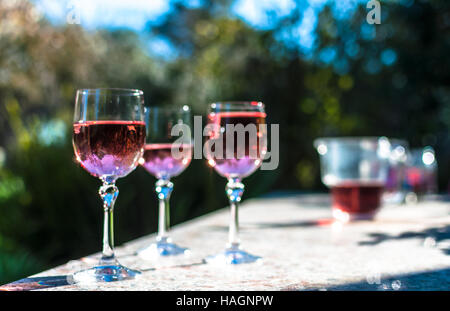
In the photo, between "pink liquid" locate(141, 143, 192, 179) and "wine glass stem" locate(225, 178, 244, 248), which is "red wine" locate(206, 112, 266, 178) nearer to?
"wine glass stem" locate(225, 178, 244, 248)

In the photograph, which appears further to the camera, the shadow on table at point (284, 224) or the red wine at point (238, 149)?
the shadow on table at point (284, 224)

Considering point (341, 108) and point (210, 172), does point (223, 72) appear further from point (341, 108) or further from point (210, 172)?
point (210, 172)

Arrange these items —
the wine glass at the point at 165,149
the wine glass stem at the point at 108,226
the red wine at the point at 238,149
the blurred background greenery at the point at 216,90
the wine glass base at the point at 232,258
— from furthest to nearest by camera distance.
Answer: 1. the blurred background greenery at the point at 216,90
2. the wine glass at the point at 165,149
3. the red wine at the point at 238,149
4. the wine glass base at the point at 232,258
5. the wine glass stem at the point at 108,226

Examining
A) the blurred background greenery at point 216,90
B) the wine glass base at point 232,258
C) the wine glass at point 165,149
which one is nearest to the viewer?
the wine glass base at point 232,258

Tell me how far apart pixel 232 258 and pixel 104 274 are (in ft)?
1.26

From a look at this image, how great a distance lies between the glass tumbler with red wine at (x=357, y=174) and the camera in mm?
2277

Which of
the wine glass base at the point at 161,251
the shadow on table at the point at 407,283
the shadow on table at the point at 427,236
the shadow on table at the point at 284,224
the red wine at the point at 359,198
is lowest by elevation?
the shadow on table at the point at 284,224

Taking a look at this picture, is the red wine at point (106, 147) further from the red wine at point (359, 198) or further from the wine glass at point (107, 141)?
the red wine at point (359, 198)

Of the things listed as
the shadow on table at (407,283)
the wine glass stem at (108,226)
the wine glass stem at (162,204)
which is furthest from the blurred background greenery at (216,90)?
the shadow on table at (407,283)

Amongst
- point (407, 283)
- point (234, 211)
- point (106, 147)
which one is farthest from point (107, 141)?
point (407, 283)

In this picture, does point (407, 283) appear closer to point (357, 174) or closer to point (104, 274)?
point (104, 274)

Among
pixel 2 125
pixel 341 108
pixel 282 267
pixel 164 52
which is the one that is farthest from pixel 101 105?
pixel 164 52

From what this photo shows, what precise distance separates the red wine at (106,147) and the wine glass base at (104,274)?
9.1 inches

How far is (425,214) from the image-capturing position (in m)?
2.48
